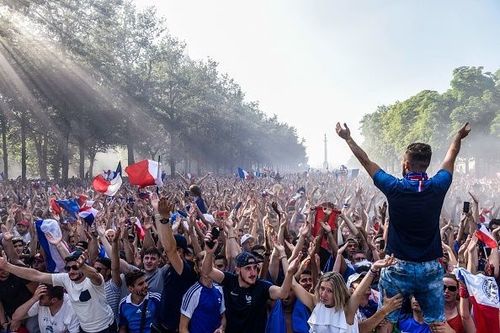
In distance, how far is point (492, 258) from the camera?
249 inches

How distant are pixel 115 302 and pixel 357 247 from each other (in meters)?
3.42

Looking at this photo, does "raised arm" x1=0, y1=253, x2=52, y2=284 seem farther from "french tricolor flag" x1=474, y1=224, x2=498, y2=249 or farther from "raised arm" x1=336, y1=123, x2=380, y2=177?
"french tricolor flag" x1=474, y1=224, x2=498, y2=249

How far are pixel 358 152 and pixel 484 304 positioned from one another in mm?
2450

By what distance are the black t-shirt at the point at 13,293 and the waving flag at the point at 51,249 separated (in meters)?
0.82

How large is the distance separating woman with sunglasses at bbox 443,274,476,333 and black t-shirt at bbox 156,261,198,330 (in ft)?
8.37

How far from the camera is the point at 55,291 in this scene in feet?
19.3

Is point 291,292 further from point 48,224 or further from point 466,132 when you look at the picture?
point 48,224

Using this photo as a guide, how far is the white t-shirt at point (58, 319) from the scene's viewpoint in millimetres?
5836

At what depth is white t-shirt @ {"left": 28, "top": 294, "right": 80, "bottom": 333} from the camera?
19.1ft

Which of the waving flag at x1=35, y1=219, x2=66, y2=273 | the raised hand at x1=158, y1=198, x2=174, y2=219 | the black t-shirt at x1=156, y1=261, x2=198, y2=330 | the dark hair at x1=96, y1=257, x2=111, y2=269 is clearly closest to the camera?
the raised hand at x1=158, y1=198, x2=174, y2=219

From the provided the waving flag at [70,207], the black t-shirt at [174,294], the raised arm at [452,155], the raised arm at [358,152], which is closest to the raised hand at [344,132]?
the raised arm at [358,152]

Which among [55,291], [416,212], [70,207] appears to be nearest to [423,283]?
[416,212]

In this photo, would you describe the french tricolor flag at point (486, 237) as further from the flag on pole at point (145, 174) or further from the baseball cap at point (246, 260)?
the flag on pole at point (145, 174)

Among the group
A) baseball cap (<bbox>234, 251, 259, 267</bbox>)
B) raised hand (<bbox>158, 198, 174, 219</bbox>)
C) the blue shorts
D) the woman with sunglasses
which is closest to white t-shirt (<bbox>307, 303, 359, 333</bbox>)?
the blue shorts
